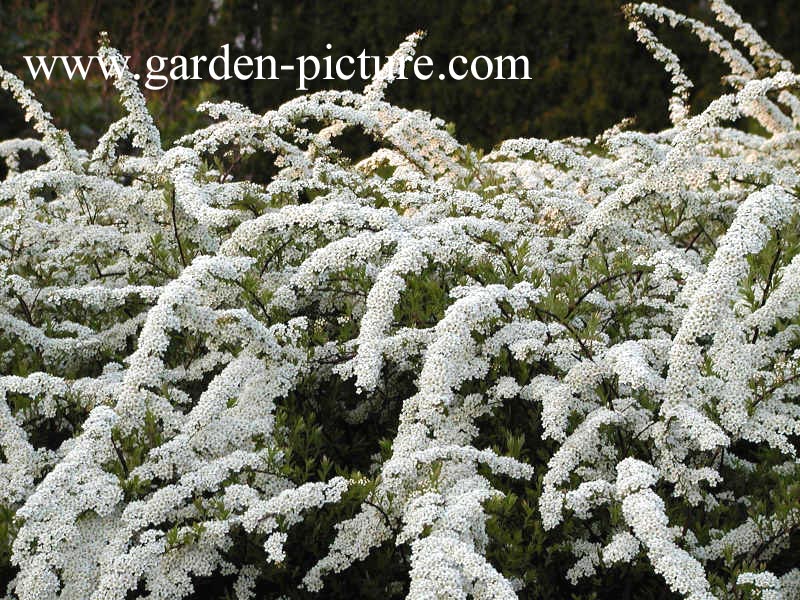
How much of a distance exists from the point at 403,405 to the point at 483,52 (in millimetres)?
8113

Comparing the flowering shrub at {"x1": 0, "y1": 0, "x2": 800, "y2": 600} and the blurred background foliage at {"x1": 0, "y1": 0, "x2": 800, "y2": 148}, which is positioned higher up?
the blurred background foliage at {"x1": 0, "y1": 0, "x2": 800, "y2": 148}

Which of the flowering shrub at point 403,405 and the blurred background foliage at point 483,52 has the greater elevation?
the blurred background foliage at point 483,52

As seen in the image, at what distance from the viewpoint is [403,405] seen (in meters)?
2.73

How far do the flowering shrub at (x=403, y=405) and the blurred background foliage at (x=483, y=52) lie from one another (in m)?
5.88

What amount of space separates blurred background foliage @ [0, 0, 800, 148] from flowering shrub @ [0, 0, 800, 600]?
5884 mm

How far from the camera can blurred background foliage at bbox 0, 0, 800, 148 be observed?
939 cm

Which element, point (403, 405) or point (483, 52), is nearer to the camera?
point (403, 405)

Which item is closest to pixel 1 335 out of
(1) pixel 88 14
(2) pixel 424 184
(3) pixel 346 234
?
(3) pixel 346 234

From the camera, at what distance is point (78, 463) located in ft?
7.86

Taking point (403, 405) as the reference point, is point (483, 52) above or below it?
above

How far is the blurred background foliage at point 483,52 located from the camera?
370 inches

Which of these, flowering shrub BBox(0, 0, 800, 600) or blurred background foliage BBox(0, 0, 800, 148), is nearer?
flowering shrub BBox(0, 0, 800, 600)

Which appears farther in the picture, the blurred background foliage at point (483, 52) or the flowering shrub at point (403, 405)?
the blurred background foliage at point (483, 52)

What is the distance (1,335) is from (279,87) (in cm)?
798
